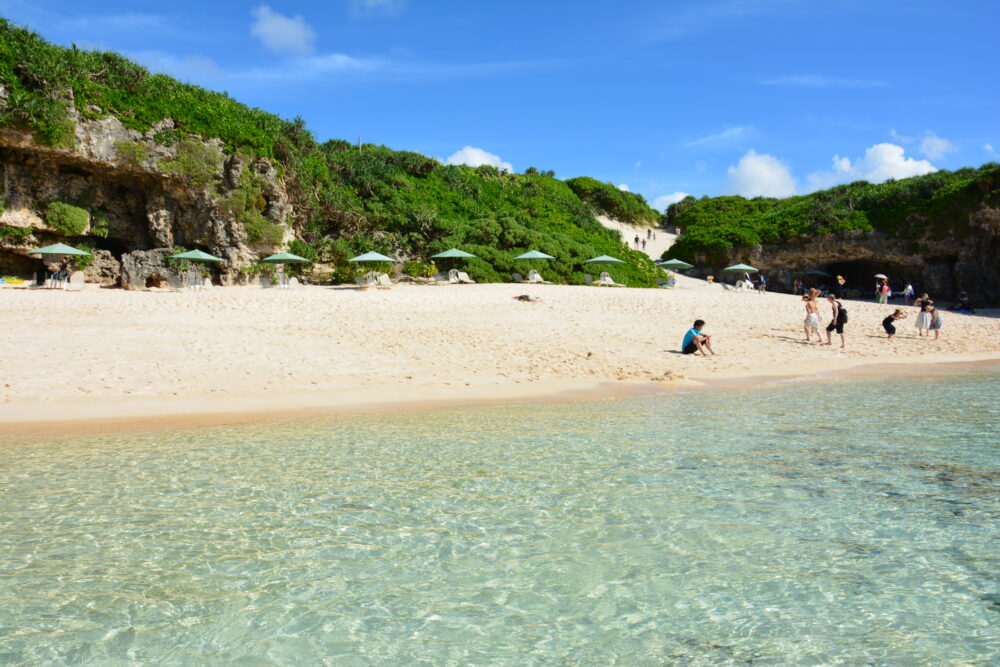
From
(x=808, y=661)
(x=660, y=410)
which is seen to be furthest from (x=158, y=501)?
(x=660, y=410)

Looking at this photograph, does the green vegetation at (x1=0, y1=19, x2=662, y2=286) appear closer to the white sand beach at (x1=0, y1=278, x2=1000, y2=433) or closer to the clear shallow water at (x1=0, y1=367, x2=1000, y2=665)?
the white sand beach at (x1=0, y1=278, x2=1000, y2=433)

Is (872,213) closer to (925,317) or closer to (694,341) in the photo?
(925,317)

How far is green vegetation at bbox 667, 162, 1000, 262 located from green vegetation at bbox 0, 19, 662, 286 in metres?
7.45

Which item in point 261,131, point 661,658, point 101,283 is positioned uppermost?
point 261,131

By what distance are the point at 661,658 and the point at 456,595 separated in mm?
1241

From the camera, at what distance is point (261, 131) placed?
3303 cm

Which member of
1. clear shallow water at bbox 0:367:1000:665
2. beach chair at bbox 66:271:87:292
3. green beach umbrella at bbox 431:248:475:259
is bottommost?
clear shallow water at bbox 0:367:1000:665

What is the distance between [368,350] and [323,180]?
24.2 m

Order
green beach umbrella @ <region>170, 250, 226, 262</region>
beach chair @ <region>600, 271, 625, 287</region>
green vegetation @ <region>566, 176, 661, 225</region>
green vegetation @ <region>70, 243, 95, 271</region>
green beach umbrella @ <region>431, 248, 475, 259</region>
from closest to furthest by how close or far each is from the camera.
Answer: green beach umbrella @ <region>170, 250, 226, 262</region>, green vegetation @ <region>70, 243, 95, 271</region>, green beach umbrella @ <region>431, 248, 475, 259</region>, beach chair @ <region>600, 271, 625, 287</region>, green vegetation @ <region>566, 176, 661, 225</region>

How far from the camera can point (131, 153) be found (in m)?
28.2

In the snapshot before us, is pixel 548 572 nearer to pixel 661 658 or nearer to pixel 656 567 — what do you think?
pixel 656 567

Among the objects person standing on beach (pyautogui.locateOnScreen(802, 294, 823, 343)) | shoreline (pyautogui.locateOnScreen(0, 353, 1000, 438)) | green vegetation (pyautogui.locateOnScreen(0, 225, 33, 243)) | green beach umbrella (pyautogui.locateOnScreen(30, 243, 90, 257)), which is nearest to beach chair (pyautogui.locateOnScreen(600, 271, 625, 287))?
person standing on beach (pyautogui.locateOnScreen(802, 294, 823, 343))

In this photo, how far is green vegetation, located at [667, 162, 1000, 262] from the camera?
37969 mm

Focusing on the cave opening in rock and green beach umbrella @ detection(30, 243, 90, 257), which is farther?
the cave opening in rock
